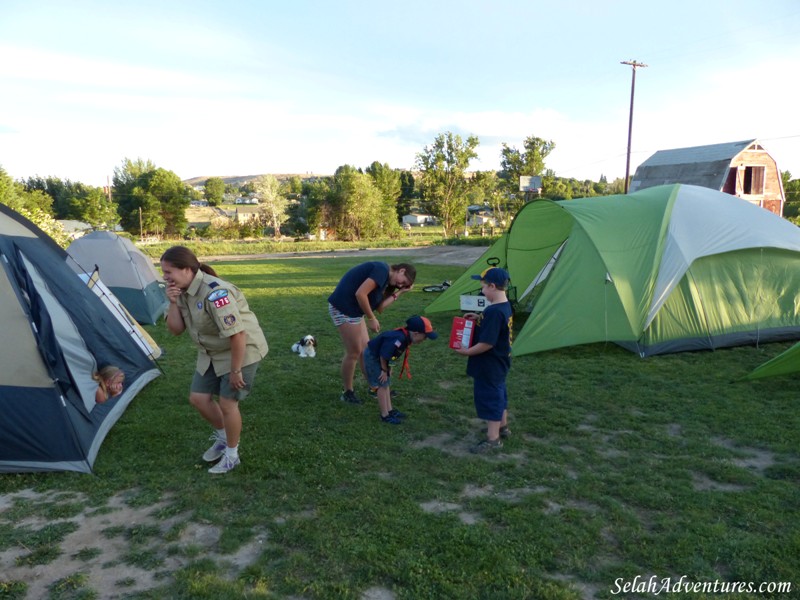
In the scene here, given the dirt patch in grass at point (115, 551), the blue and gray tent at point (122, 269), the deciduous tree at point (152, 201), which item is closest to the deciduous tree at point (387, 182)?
the deciduous tree at point (152, 201)

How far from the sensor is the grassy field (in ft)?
9.96

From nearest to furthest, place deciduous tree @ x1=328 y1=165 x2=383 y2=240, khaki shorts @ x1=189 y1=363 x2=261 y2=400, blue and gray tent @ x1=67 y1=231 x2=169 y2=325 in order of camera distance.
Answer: khaki shorts @ x1=189 y1=363 x2=261 y2=400 → blue and gray tent @ x1=67 y1=231 x2=169 y2=325 → deciduous tree @ x1=328 y1=165 x2=383 y2=240

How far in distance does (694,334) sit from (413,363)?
153 inches

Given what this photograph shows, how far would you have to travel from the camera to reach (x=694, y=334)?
7.79 m

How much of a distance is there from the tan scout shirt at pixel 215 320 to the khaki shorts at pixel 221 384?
52mm

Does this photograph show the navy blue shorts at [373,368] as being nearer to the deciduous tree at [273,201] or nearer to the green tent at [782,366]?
the green tent at [782,366]

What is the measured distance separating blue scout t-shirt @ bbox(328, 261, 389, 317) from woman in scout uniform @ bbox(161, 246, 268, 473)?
1.26 metres

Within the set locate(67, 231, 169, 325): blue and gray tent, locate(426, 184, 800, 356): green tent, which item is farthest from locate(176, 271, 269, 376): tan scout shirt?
locate(67, 231, 169, 325): blue and gray tent

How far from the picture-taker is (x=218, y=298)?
3896 mm

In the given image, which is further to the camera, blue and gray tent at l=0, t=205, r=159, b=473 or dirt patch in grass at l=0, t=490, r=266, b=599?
blue and gray tent at l=0, t=205, r=159, b=473

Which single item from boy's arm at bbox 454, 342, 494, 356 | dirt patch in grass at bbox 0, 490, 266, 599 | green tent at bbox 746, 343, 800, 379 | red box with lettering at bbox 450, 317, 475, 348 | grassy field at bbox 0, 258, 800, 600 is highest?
red box with lettering at bbox 450, 317, 475, 348

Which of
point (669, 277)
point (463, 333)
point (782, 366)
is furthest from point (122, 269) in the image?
point (782, 366)

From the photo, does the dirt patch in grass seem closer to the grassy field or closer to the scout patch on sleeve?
the grassy field

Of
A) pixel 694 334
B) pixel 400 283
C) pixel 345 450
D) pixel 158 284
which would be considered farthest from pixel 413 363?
pixel 158 284
